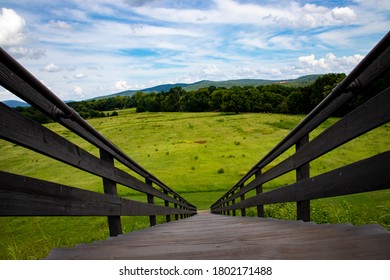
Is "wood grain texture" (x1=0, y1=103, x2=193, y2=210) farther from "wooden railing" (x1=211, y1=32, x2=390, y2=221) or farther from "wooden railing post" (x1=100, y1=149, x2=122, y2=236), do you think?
"wooden railing" (x1=211, y1=32, x2=390, y2=221)

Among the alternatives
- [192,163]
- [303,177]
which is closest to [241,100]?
[192,163]

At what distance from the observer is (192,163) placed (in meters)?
35.2

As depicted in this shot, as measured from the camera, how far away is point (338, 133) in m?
2.09

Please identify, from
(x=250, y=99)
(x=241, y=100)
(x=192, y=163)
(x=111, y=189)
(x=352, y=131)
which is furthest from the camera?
(x=250, y=99)

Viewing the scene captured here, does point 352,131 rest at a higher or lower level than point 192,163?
lower

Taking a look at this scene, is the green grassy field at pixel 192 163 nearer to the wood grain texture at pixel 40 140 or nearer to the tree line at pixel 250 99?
the wood grain texture at pixel 40 140

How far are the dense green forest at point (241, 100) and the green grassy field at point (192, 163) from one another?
9437mm

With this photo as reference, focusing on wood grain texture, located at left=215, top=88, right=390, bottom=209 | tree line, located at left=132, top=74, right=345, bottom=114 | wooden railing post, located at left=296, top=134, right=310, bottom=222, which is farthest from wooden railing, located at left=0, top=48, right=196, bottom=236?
tree line, located at left=132, top=74, right=345, bottom=114

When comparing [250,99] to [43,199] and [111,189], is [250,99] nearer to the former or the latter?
[111,189]

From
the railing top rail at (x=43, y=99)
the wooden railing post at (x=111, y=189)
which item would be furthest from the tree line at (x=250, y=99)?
the railing top rail at (x=43, y=99)

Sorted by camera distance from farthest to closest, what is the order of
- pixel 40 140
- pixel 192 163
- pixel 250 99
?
pixel 250 99, pixel 192 163, pixel 40 140

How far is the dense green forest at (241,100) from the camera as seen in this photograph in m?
61.5

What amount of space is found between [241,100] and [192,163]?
143 feet

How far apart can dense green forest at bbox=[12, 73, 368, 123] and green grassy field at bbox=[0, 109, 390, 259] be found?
944 centimetres
